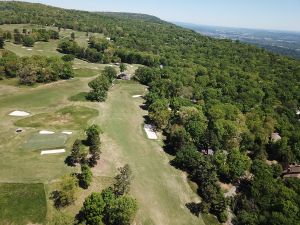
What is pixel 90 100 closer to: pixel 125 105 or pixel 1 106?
pixel 125 105

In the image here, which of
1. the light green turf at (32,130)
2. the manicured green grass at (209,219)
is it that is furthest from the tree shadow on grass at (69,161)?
the manicured green grass at (209,219)

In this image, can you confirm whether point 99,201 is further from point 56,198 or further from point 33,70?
point 33,70

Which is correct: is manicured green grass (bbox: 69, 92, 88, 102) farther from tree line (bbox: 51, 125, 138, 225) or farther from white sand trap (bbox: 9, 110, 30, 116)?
tree line (bbox: 51, 125, 138, 225)

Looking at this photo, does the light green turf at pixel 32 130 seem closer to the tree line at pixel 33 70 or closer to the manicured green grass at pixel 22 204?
the manicured green grass at pixel 22 204

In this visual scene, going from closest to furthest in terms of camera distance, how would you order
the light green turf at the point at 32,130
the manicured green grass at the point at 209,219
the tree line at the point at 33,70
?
1. the manicured green grass at the point at 209,219
2. the light green turf at the point at 32,130
3. the tree line at the point at 33,70

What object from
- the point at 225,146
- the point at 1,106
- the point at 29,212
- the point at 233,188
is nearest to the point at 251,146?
the point at 225,146

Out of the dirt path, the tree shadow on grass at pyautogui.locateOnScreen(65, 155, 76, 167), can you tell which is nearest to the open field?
the dirt path
